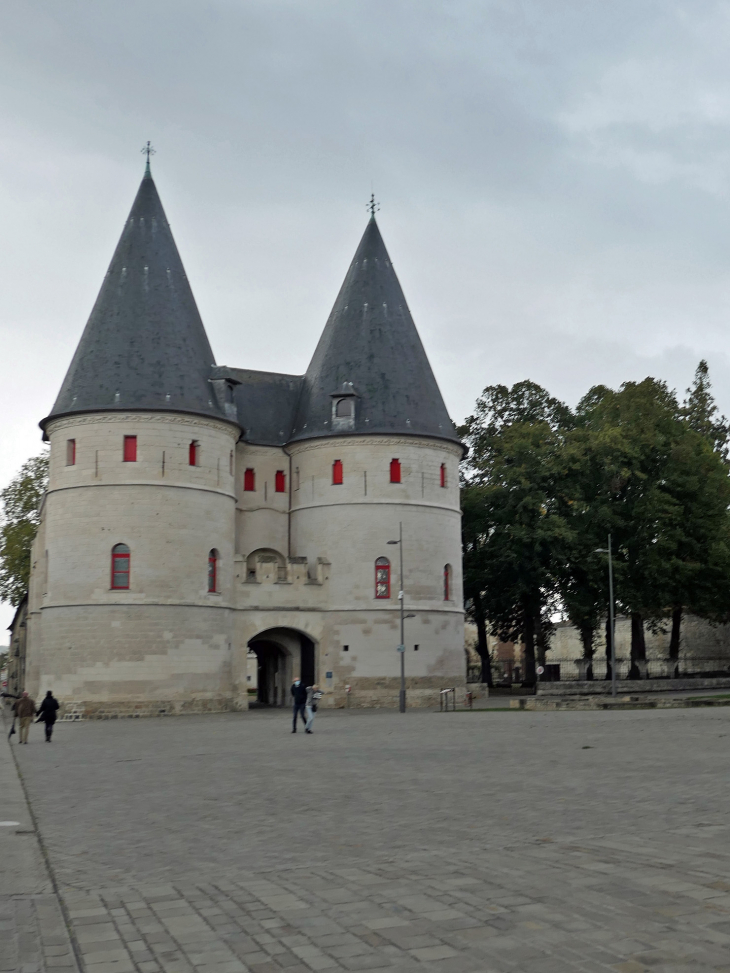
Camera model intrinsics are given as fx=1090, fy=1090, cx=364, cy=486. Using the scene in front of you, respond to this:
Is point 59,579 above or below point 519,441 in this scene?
below

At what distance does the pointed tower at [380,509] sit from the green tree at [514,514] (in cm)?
410

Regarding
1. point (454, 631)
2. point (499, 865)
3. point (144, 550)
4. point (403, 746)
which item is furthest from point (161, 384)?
point (499, 865)

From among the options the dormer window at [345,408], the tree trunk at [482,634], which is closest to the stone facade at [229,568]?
the dormer window at [345,408]

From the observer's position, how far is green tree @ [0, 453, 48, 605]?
216 feet

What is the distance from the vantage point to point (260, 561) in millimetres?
50031

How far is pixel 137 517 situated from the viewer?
43.1m

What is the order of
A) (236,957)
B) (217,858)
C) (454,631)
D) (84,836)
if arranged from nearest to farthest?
1. (236,957)
2. (217,858)
3. (84,836)
4. (454,631)

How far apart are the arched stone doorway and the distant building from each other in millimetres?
111

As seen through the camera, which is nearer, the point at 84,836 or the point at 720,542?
the point at 84,836

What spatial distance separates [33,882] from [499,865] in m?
3.45

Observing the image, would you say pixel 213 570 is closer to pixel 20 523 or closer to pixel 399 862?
pixel 20 523

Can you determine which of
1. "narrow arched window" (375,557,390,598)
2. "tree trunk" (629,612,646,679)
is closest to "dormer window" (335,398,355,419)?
"narrow arched window" (375,557,390,598)

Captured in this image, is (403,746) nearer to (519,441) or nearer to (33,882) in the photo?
(33,882)

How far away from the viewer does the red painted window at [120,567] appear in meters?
42.7
